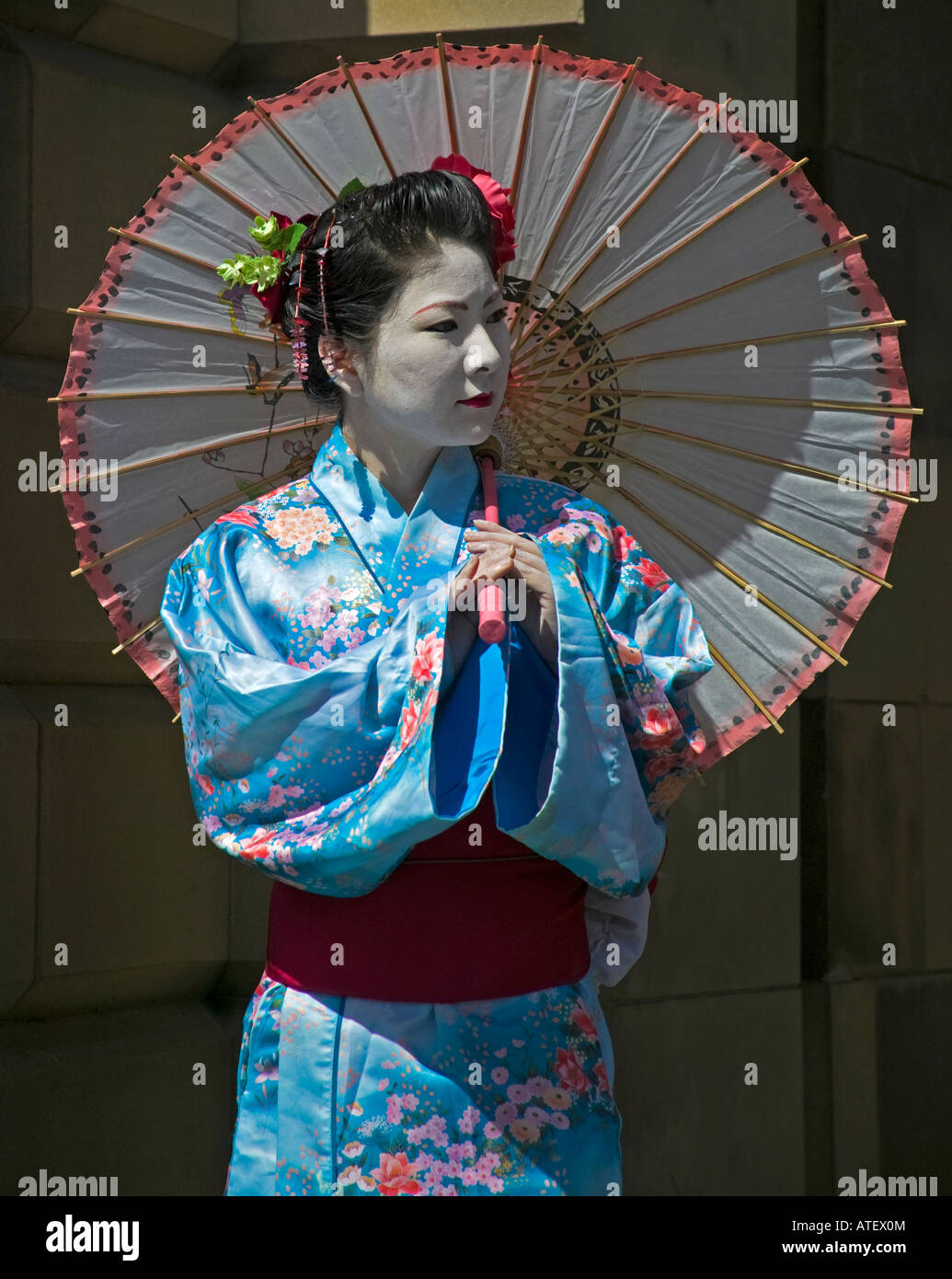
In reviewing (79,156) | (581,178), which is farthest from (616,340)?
(79,156)

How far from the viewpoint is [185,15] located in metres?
2.98

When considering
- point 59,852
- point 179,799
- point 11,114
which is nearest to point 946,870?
point 179,799

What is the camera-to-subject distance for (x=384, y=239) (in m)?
1.97

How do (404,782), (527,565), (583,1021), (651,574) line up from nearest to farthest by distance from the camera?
(404,782), (527,565), (583,1021), (651,574)

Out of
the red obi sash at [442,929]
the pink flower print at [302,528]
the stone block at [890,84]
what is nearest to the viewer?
the red obi sash at [442,929]

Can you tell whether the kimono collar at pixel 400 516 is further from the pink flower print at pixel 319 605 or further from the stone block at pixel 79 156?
the stone block at pixel 79 156

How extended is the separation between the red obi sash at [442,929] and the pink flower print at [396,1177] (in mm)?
196

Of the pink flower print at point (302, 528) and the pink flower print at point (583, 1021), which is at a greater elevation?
the pink flower print at point (302, 528)

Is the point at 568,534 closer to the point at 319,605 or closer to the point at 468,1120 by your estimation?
the point at 319,605

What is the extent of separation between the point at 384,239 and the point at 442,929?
90 centimetres

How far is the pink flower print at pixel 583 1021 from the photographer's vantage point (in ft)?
6.44

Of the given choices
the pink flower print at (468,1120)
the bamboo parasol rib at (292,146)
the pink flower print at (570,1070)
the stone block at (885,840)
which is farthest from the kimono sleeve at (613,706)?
the stone block at (885,840)
